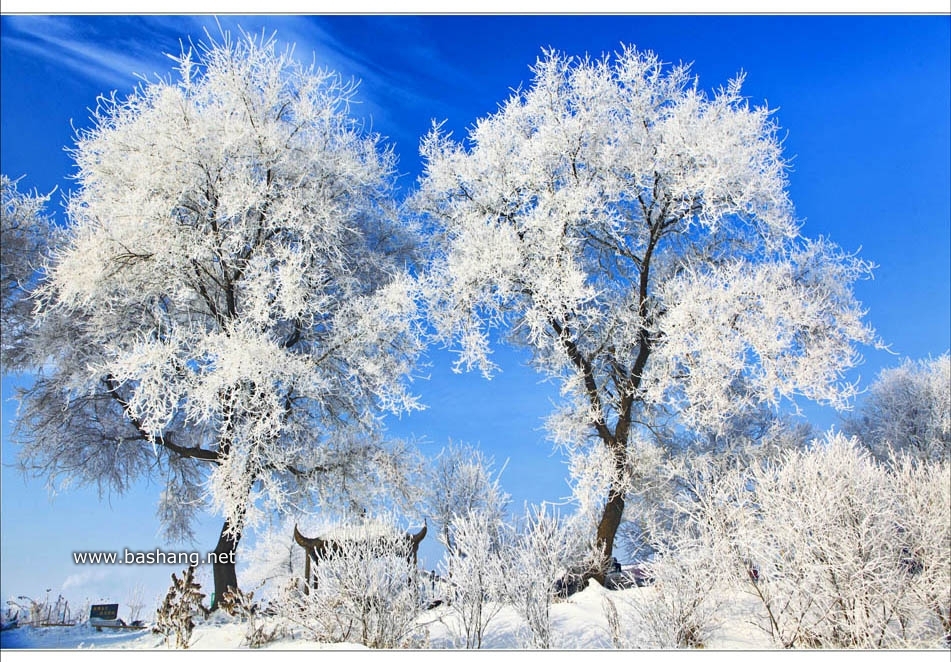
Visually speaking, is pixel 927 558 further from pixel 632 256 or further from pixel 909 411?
pixel 909 411

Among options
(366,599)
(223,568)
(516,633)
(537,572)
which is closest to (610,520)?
(516,633)

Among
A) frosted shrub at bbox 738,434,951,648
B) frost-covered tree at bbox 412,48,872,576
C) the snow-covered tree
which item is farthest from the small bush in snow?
the snow-covered tree

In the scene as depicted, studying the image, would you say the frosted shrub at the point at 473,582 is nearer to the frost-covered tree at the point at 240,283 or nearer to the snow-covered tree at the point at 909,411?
the frost-covered tree at the point at 240,283

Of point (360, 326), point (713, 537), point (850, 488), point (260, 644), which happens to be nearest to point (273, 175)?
point (360, 326)

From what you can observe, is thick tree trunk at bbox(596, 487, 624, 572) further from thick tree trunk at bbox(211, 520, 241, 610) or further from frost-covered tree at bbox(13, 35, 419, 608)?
thick tree trunk at bbox(211, 520, 241, 610)

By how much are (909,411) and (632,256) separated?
12.0 m

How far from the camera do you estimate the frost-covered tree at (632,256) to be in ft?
40.6

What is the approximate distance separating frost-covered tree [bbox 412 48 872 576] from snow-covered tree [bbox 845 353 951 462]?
325 inches

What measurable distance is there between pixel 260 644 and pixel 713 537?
5.79 metres

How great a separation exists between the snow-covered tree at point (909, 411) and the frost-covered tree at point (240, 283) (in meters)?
13.8

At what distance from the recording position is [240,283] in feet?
40.5

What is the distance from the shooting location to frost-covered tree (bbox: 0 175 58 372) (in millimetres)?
15242

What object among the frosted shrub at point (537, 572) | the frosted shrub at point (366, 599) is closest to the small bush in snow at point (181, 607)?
the frosted shrub at point (366, 599)

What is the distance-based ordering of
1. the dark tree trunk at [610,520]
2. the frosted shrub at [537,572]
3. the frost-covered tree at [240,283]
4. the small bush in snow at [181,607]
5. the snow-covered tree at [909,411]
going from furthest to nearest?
the snow-covered tree at [909,411]
the dark tree trunk at [610,520]
the frost-covered tree at [240,283]
the small bush in snow at [181,607]
the frosted shrub at [537,572]
